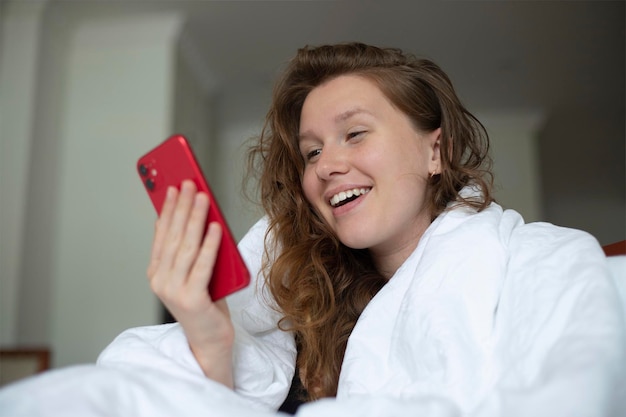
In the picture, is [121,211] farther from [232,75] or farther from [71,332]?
[232,75]

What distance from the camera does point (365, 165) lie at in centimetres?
98

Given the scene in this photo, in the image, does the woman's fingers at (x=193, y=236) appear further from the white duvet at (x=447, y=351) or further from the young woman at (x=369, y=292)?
the white duvet at (x=447, y=351)

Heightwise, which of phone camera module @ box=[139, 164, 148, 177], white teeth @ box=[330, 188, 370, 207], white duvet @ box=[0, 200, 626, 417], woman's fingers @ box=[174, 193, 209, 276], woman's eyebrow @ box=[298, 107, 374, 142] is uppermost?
woman's eyebrow @ box=[298, 107, 374, 142]

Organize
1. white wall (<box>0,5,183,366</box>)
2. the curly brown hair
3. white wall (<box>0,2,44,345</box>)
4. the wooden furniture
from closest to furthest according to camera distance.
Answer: the curly brown hair, the wooden furniture, white wall (<box>0,2,44,345</box>), white wall (<box>0,5,183,366</box>)

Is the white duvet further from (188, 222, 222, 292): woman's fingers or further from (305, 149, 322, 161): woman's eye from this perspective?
(305, 149, 322, 161): woman's eye

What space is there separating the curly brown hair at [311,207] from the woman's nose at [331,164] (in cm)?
15

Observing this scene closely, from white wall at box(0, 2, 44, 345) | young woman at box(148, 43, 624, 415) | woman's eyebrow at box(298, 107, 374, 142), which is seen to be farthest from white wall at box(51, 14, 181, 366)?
woman's eyebrow at box(298, 107, 374, 142)

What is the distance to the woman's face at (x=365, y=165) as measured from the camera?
38.3 inches

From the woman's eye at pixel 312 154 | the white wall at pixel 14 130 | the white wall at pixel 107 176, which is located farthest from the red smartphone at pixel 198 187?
the white wall at pixel 107 176

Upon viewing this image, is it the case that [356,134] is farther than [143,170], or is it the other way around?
[356,134]

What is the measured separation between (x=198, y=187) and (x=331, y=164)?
0.39 m

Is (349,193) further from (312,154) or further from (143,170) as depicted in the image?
(143,170)

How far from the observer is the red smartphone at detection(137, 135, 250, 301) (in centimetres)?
62

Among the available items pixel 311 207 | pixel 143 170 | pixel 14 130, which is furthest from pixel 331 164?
pixel 14 130
